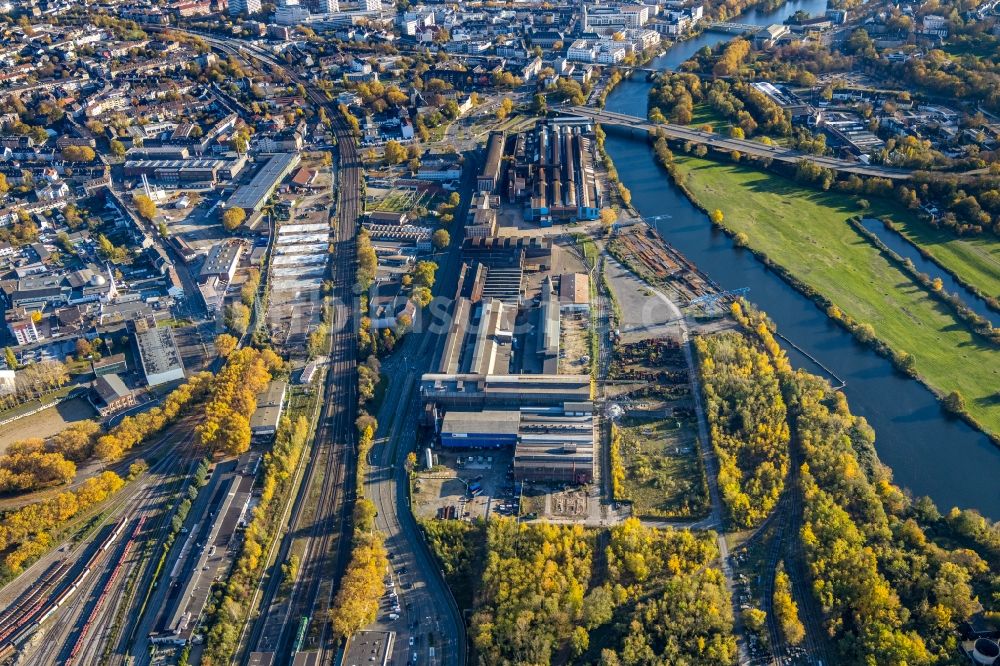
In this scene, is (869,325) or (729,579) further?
(869,325)

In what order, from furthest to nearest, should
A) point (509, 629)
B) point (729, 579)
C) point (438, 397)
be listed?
point (438, 397) < point (729, 579) < point (509, 629)

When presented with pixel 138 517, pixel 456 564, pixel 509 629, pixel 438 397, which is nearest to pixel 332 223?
pixel 438 397

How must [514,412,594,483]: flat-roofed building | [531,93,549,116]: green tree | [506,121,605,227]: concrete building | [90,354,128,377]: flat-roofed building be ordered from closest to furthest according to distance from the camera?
[514,412,594,483]: flat-roofed building
[90,354,128,377]: flat-roofed building
[506,121,605,227]: concrete building
[531,93,549,116]: green tree

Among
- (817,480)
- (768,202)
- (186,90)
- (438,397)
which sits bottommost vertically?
(817,480)

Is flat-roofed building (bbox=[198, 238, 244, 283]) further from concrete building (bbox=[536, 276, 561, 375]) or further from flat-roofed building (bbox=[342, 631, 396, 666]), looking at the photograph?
flat-roofed building (bbox=[342, 631, 396, 666])

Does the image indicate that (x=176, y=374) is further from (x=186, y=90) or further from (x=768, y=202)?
(x=186, y=90)

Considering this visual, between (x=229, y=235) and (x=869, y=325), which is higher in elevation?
(x=229, y=235)

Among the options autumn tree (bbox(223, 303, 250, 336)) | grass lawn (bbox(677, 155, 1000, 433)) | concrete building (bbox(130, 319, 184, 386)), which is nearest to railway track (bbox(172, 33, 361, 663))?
autumn tree (bbox(223, 303, 250, 336))
